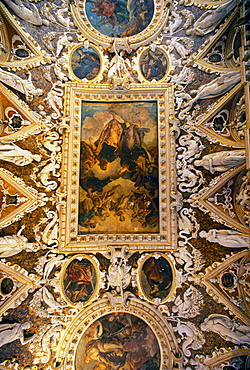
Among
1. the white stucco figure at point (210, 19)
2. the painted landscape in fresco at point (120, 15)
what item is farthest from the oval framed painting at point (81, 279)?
the white stucco figure at point (210, 19)

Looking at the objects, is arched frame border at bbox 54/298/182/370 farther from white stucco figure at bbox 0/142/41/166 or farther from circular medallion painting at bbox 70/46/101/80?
A: circular medallion painting at bbox 70/46/101/80

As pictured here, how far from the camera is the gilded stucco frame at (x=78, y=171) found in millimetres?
9125

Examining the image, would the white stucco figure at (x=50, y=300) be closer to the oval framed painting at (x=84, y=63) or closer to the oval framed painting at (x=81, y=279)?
the oval framed painting at (x=81, y=279)

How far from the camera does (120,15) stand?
9.55m

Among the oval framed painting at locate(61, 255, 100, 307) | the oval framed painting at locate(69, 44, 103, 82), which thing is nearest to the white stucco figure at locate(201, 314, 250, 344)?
the oval framed painting at locate(61, 255, 100, 307)

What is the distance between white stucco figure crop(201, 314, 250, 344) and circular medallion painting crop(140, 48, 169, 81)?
7636mm

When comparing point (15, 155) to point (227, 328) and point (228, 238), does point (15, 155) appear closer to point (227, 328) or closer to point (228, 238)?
point (228, 238)

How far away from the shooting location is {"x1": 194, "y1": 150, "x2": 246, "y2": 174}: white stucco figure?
862cm

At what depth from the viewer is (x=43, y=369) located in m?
8.62

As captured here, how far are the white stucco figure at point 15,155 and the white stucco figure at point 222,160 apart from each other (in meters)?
5.18

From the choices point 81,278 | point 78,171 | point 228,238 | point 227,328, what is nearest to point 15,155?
point 78,171

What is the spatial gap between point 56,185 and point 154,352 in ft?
19.5

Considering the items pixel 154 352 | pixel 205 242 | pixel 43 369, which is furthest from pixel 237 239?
pixel 43 369

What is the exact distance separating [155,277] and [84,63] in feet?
23.8
